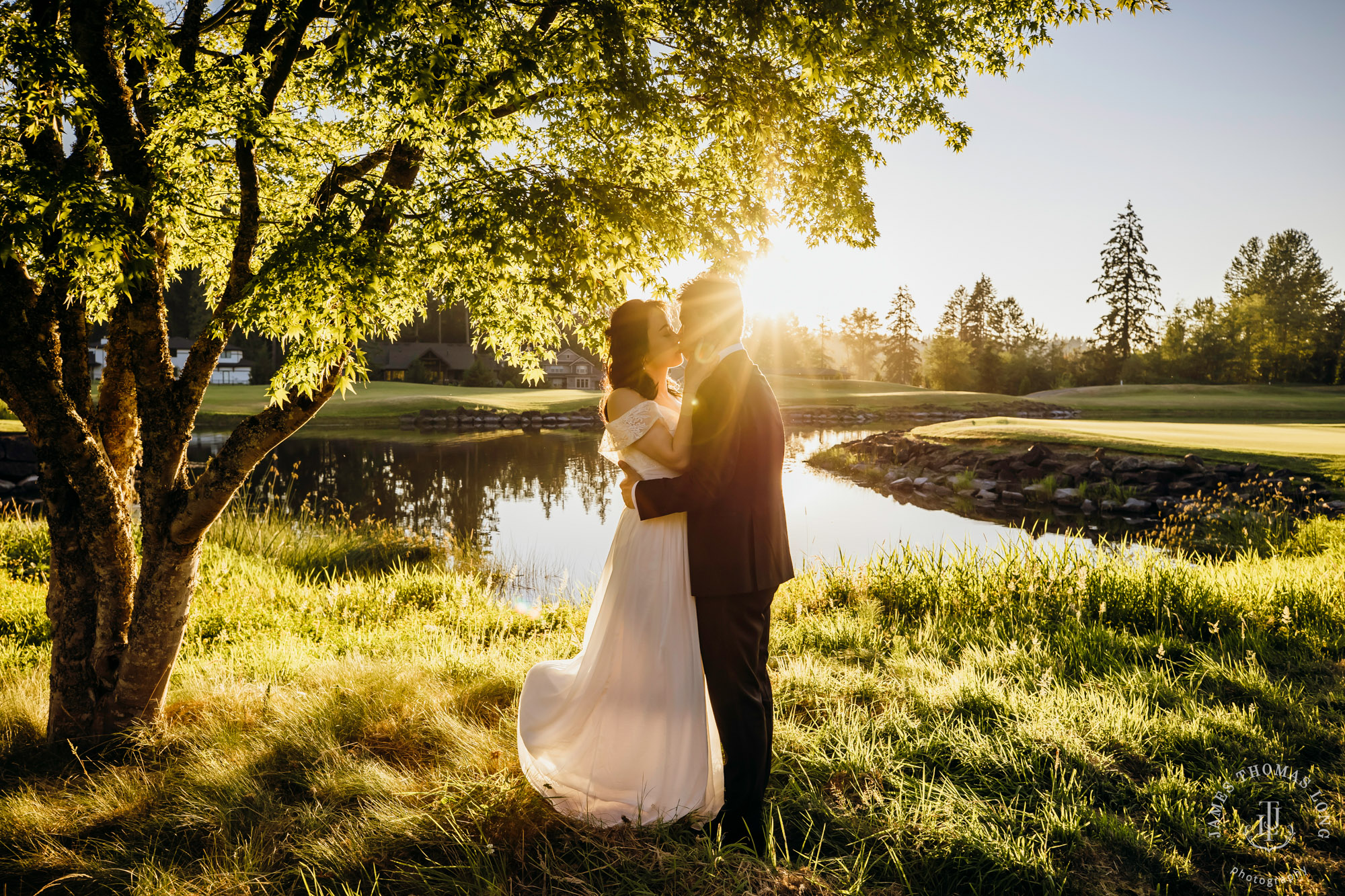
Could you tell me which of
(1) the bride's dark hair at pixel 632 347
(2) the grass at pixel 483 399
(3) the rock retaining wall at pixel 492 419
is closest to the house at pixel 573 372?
(2) the grass at pixel 483 399

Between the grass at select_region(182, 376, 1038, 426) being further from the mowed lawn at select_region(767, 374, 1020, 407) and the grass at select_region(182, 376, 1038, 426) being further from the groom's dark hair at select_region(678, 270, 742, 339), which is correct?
the groom's dark hair at select_region(678, 270, 742, 339)

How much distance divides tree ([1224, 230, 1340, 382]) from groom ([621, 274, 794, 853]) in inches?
3029

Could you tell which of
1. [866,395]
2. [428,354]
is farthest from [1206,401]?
[428,354]

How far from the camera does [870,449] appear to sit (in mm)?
27094

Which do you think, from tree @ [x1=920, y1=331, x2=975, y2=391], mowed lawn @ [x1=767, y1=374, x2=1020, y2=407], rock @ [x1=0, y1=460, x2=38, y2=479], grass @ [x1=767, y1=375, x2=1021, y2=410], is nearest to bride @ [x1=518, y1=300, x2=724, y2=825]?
rock @ [x1=0, y1=460, x2=38, y2=479]

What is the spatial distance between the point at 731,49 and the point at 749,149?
612 mm

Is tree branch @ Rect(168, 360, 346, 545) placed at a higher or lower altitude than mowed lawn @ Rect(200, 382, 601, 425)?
lower

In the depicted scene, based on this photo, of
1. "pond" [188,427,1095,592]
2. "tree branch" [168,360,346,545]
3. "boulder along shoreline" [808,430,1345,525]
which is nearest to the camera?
"tree branch" [168,360,346,545]

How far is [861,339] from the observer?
106m

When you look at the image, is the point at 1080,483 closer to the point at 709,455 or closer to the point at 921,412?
the point at 709,455

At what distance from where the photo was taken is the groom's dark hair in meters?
A: 3.15

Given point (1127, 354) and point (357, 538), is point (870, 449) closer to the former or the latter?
point (357, 538)

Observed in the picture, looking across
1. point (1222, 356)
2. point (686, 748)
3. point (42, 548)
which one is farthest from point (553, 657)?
point (1222, 356)

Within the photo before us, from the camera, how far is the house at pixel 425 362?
70875 millimetres
